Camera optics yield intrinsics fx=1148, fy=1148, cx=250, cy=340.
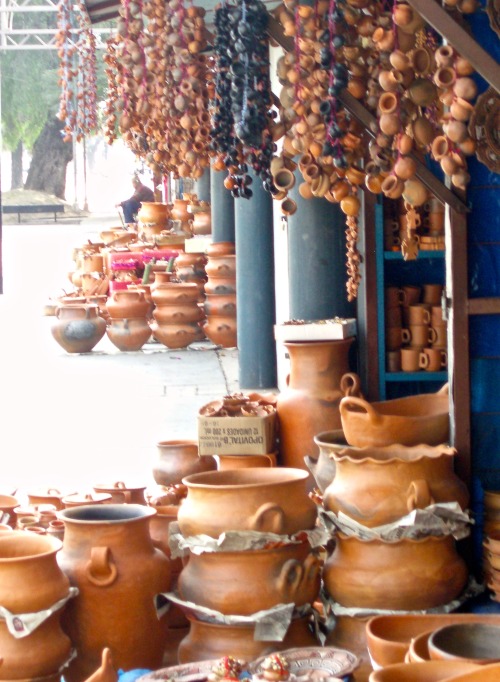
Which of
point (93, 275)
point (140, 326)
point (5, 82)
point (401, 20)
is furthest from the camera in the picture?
point (5, 82)

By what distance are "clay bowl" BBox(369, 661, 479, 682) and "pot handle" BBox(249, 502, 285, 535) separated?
2.89ft

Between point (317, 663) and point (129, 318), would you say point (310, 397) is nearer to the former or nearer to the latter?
point (317, 663)

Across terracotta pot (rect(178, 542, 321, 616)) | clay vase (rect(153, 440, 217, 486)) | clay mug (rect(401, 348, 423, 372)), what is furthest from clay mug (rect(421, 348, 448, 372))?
terracotta pot (rect(178, 542, 321, 616))

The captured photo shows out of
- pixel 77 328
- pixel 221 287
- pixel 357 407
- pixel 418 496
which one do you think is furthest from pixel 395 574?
pixel 77 328

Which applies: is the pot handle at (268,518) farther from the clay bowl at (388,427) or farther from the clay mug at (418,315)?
the clay mug at (418,315)

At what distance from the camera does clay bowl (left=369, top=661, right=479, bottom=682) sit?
6.22 feet

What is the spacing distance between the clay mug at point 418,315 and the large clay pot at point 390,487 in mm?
1535

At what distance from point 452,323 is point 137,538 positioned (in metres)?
1.05

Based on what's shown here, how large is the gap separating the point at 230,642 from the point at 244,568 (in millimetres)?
180

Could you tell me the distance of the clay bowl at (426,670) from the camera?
1.90m

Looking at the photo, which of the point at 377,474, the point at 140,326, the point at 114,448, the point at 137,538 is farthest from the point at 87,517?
the point at 140,326

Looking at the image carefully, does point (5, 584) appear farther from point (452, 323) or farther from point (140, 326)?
point (140, 326)

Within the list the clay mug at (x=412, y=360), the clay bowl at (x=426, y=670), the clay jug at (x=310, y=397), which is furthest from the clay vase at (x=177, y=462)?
the clay bowl at (x=426, y=670)

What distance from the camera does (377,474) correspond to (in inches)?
118
